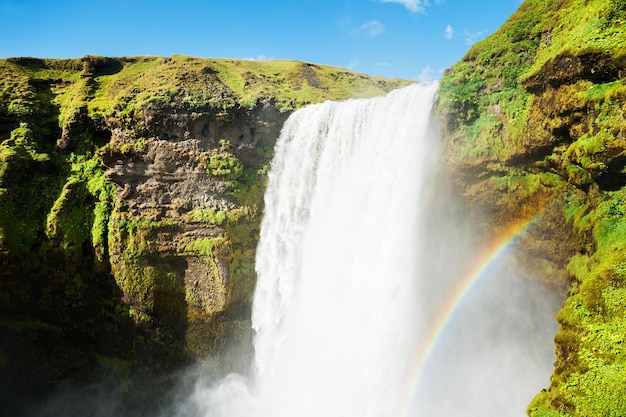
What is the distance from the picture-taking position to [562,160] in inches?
353

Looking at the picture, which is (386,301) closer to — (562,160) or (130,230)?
(562,160)

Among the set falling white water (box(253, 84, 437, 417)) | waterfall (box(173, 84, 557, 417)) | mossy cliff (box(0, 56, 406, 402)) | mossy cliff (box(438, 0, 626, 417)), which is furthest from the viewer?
mossy cliff (box(0, 56, 406, 402))

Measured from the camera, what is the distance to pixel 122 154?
17.7 meters

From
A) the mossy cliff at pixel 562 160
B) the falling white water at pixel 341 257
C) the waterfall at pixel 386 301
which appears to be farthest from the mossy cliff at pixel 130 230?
the mossy cliff at pixel 562 160

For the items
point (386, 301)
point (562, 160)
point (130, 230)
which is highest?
point (562, 160)

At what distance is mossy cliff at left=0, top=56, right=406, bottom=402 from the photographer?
17.0m

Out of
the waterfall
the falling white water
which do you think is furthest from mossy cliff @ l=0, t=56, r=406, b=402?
the waterfall

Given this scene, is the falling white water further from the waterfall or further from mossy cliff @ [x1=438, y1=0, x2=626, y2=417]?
mossy cliff @ [x1=438, y1=0, x2=626, y2=417]

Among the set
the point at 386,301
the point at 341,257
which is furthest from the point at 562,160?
the point at 341,257

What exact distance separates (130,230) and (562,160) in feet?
55.1

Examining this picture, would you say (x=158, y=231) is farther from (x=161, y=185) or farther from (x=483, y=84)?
(x=483, y=84)

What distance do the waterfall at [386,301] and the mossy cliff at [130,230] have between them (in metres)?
2.94

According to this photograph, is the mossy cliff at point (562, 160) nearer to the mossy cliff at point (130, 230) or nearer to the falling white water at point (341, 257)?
the falling white water at point (341, 257)

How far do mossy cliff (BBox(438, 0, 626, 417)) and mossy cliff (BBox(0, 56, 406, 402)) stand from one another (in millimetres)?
10244
